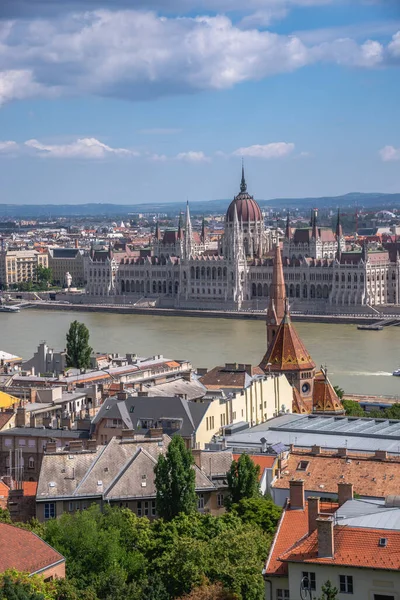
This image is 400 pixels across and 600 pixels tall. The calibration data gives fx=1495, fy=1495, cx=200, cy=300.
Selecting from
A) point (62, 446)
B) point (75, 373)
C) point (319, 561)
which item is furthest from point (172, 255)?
point (319, 561)

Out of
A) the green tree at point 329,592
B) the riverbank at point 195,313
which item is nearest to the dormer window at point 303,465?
the green tree at point 329,592

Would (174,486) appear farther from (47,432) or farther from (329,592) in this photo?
(329,592)

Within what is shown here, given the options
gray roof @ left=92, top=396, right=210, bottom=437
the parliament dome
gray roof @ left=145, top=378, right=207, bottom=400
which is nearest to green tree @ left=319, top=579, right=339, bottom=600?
gray roof @ left=92, top=396, right=210, bottom=437

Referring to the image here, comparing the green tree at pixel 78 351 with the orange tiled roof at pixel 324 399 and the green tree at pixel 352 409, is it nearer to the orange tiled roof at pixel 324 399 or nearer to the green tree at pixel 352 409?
Result: the green tree at pixel 352 409

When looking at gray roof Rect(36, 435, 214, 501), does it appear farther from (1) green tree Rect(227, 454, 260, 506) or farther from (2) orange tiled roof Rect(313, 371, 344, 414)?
(2) orange tiled roof Rect(313, 371, 344, 414)

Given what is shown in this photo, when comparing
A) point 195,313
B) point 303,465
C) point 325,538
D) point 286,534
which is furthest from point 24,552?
point 195,313

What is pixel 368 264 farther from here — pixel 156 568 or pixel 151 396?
pixel 156 568

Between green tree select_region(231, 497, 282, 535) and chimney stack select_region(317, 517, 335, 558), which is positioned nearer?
chimney stack select_region(317, 517, 335, 558)
